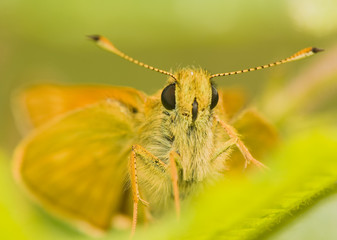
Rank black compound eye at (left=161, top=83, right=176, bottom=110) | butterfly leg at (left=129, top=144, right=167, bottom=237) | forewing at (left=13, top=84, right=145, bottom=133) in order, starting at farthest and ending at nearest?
forewing at (left=13, top=84, right=145, bottom=133) → black compound eye at (left=161, top=83, right=176, bottom=110) → butterfly leg at (left=129, top=144, right=167, bottom=237)

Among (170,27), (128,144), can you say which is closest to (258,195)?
(128,144)

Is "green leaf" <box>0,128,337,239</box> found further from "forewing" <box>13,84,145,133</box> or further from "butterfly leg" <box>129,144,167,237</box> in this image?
"forewing" <box>13,84,145,133</box>

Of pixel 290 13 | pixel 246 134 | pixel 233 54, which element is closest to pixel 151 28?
pixel 290 13

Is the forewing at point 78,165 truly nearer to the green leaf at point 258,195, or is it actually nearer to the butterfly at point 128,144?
the butterfly at point 128,144

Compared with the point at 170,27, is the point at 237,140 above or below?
below

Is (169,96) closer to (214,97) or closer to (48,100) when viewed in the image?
(214,97)

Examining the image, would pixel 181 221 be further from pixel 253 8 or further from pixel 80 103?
pixel 253 8

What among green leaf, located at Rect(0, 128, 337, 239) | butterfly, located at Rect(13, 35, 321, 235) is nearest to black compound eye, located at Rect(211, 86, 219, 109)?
butterfly, located at Rect(13, 35, 321, 235)
